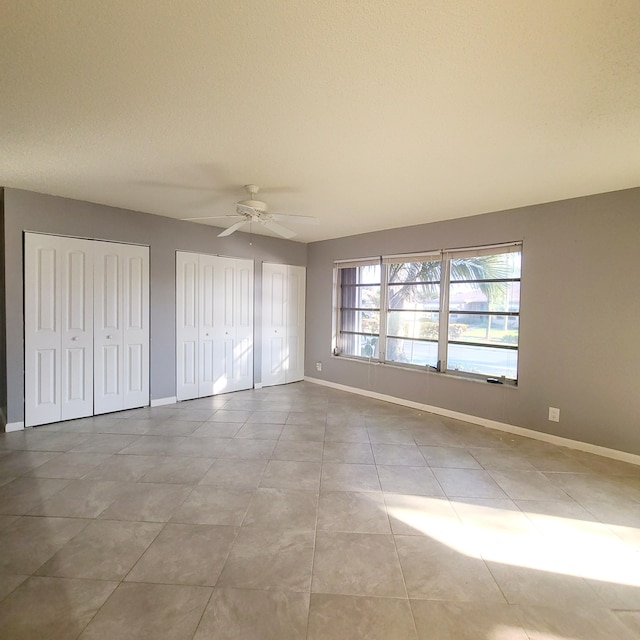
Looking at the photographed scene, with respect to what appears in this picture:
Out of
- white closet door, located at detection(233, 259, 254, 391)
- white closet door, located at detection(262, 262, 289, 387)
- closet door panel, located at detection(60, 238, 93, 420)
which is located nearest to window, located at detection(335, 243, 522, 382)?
white closet door, located at detection(262, 262, 289, 387)

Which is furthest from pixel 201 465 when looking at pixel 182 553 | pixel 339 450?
pixel 339 450

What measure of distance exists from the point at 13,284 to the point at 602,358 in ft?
19.6

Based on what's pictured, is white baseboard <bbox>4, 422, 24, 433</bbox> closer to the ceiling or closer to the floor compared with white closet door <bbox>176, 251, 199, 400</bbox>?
closer to the floor

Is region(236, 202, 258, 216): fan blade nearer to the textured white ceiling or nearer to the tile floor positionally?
the textured white ceiling

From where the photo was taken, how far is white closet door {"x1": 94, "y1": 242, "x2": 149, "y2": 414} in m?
4.05

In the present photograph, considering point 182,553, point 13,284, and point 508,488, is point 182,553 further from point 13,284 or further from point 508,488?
point 13,284

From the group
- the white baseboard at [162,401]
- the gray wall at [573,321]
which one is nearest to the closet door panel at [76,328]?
the white baseboard at [162,401]

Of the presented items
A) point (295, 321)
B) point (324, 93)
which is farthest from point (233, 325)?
point (324, 93)

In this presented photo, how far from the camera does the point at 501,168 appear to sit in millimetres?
2734

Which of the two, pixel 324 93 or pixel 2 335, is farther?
pixel 2 335

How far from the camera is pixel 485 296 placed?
13.4ft

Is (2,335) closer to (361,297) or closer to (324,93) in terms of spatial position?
(324,93)

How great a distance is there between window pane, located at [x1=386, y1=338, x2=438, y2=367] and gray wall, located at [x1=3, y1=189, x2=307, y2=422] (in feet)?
7.09

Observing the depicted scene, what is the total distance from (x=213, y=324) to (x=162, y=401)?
1256 millimetres
